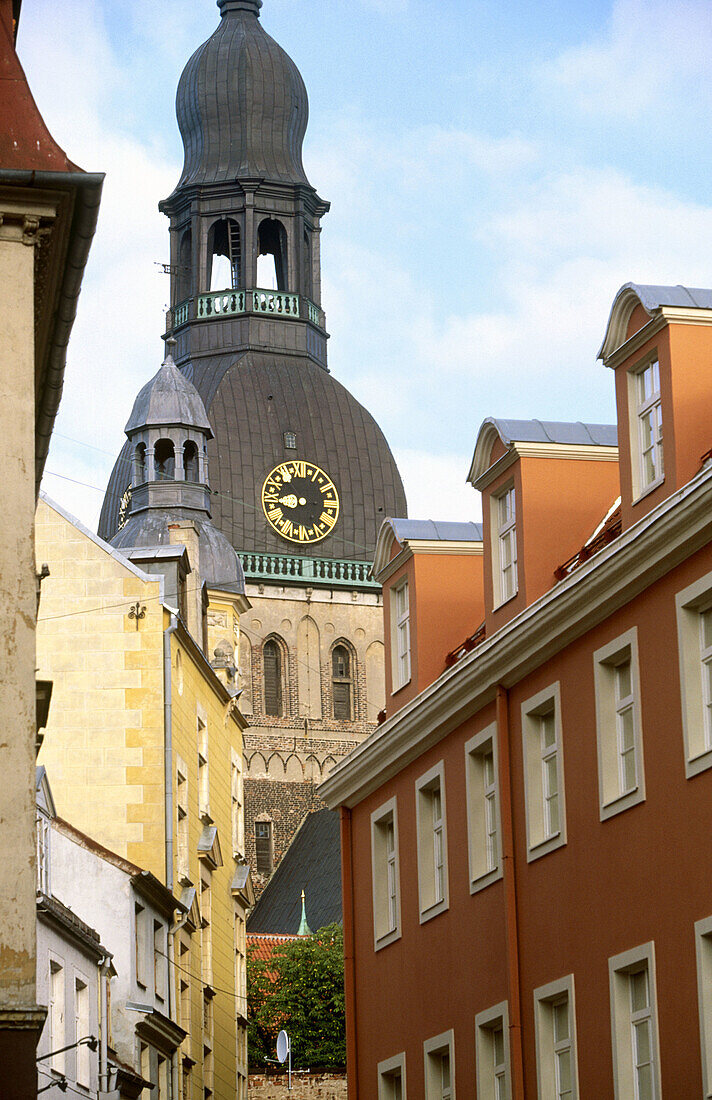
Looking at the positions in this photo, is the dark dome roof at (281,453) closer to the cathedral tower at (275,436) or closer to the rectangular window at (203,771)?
the cathedral tower at (275,436)

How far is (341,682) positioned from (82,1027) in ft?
216

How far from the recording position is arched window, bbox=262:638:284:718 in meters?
100

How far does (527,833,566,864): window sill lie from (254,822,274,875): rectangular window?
74.3 m

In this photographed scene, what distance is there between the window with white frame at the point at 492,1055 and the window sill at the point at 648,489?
611 centimetres

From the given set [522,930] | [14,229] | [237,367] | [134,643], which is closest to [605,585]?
[522,930]

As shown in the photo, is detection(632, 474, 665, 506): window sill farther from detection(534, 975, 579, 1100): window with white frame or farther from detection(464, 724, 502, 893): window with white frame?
detection(534, 975, 579, 1100): window with white frame

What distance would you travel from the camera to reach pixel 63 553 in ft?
143

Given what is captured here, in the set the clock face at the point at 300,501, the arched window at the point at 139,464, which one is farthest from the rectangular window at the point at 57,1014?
the clock face at the point at 300,501

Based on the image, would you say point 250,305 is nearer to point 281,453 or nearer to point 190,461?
point 281,453

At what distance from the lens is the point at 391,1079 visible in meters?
31.7

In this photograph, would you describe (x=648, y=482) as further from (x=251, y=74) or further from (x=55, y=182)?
(x=251, y=74)

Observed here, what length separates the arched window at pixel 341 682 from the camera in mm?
100625

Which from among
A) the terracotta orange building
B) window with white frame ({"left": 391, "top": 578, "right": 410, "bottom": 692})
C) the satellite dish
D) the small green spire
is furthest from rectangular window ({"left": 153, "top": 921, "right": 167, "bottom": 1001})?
the small green spire

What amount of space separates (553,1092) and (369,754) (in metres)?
7.77
